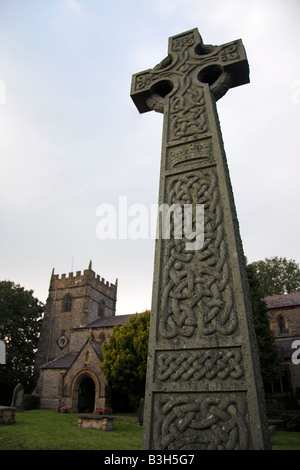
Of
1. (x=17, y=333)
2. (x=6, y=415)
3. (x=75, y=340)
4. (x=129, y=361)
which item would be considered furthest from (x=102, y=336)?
(x=6, y=415)

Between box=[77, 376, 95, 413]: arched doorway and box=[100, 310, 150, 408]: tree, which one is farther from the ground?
box=[100, 310, 150, 408]: tree

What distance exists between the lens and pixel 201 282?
2926 mm

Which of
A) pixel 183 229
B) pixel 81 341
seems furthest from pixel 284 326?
pixel 183 229

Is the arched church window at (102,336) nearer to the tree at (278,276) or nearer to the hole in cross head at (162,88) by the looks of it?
the tree at (278,276)

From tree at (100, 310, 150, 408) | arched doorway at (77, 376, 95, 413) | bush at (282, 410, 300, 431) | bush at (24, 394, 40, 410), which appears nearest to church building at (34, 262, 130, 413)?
arched doorway at (77, 376, 95, 413)

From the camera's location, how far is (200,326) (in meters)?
2.68

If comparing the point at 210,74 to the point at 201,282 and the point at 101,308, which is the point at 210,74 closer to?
the point at 201,282

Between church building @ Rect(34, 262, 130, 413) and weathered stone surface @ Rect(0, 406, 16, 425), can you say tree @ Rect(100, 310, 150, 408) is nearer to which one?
church building @ Rect(34, 262, 130, 413)

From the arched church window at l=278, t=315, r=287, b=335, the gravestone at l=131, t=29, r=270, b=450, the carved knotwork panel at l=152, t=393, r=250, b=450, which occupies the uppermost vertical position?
the arched church window at l=278, t=315, r=287, b=335

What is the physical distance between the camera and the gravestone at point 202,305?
2.31 m

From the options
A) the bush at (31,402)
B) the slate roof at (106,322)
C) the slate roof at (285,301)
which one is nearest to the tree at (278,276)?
the slate roof at (285,301)

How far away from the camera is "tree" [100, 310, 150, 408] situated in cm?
2050

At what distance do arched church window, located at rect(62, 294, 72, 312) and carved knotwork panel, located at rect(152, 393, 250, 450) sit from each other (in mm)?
40537
